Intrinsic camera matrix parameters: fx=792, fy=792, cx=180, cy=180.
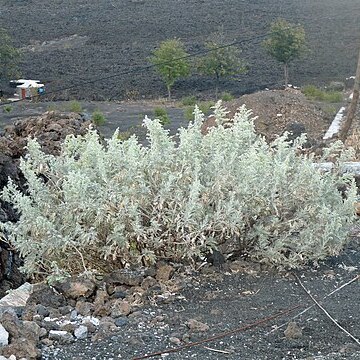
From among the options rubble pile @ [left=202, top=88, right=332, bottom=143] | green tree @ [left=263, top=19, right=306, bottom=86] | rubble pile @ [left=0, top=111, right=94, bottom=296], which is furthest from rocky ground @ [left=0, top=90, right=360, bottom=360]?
green tree @ [left=263, top=19, right=306, bottom=86]

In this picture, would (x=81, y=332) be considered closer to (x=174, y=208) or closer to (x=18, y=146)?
(x=174, y=208)

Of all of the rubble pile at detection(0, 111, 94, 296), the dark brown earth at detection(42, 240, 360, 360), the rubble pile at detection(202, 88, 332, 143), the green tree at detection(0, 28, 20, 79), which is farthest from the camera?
the green tree at detection(0, 28, 20, 79)

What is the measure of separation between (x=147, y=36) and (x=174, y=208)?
35.6 m

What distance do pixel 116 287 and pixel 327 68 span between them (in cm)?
2831

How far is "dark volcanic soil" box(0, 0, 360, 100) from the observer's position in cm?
3012

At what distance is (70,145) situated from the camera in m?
4.90

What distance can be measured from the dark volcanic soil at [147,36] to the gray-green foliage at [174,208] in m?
23.2

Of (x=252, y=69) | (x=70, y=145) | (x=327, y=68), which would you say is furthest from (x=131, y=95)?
(x=70, y=145)

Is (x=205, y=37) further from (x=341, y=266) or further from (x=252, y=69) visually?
(x=341, y=266)

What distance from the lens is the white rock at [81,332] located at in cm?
361

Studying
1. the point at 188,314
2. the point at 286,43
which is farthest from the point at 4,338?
the point at 286,43

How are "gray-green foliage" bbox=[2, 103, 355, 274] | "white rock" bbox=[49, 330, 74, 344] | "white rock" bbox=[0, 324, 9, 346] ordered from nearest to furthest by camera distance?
"white rock" bbox=[0, 324, 9, 346] → "white rock" bbox=[49, 330, 74, 344] → "gray-green foliage" bbox=[2, 103, 355, 274]

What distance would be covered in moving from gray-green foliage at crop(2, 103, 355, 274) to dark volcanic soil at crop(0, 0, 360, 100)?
23207 mm

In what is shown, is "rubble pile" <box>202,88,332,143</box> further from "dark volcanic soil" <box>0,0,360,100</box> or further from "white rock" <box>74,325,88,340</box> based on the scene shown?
"white rock" <box>74,325,88,340</box>
